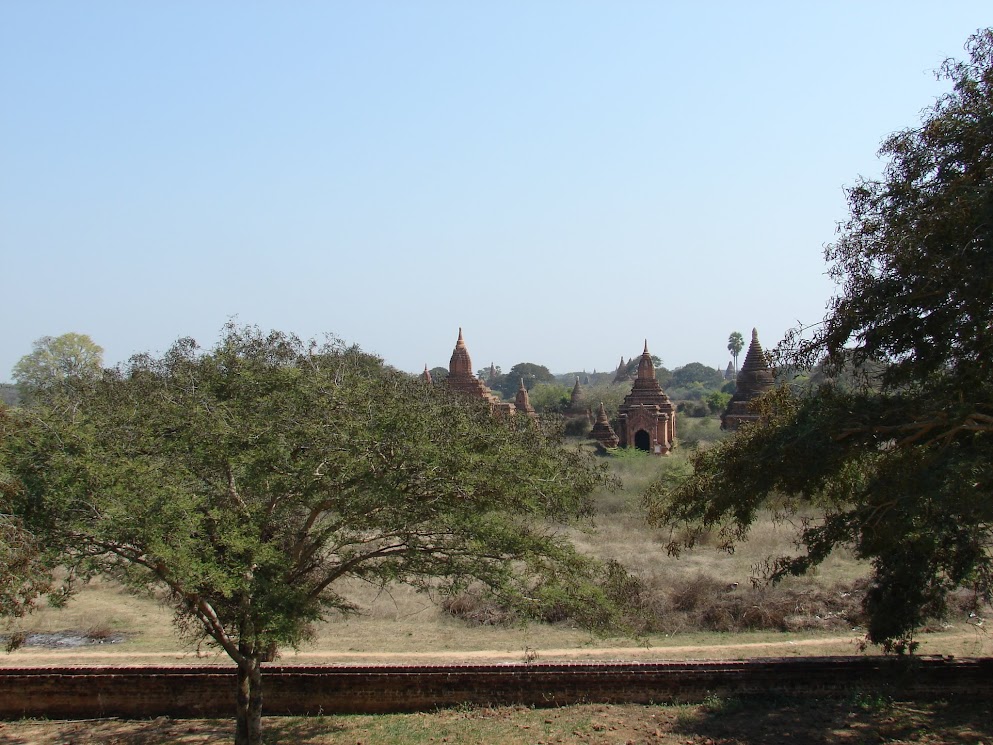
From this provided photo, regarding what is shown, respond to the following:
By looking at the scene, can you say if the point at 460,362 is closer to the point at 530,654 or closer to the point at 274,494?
the point at 530,654

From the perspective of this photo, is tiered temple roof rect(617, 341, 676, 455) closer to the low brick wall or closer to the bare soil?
the low brick wall

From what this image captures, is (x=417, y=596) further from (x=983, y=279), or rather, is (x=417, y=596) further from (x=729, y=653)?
(x=983, y=279)

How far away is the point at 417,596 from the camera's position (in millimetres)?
19188

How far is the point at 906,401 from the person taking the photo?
9.20 meters

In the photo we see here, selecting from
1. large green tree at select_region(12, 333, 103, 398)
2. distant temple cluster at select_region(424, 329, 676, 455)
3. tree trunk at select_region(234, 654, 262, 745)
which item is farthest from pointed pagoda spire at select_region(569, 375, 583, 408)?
tree trunk at select_region(234, 654, 262, 745)

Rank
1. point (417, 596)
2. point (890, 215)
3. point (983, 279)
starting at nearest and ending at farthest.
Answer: point (983, 279)
point (890, 215)
point (417, 596)

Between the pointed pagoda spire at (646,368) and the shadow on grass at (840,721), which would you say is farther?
the pointed pagoda spire at (646,368)

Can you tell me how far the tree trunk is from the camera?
9.80 meters

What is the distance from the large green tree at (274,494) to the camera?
823 centimetres

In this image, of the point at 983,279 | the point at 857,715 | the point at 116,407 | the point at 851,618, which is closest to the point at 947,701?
the point at 857,715

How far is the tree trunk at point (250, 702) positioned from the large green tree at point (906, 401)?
5069 millimetres

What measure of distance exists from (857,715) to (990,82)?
23.5 ft

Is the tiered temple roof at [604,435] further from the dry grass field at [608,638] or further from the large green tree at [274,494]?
the large green tree at [274,494]

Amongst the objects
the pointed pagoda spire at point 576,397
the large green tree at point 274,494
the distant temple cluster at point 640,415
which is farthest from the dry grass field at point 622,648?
the pointed pagoda spire at point 576,397
